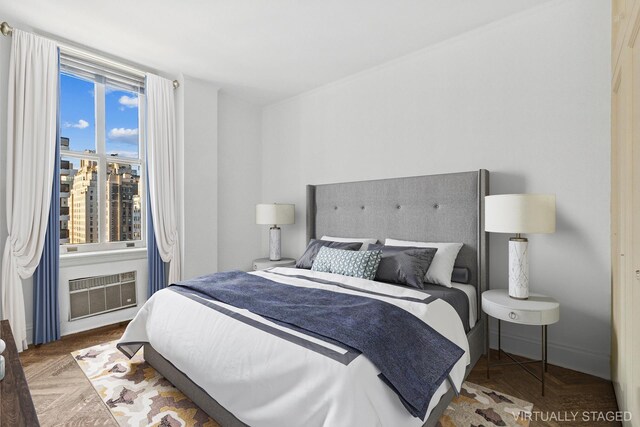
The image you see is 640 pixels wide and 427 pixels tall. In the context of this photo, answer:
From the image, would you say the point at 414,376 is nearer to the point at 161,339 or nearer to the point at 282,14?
the point at 161,339

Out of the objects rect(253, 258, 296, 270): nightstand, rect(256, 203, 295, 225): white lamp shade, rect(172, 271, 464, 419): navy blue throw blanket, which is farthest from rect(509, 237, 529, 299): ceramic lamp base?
rect(256, 203, 295, 225): white lamp shade

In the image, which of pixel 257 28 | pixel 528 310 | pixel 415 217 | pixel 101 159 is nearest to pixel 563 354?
pixel 528 310

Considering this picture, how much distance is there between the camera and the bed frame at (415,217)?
247cm

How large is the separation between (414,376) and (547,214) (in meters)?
1.52

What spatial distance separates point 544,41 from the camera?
253 centimetres

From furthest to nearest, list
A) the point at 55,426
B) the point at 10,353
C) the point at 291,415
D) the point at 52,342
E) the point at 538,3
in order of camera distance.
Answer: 1. the point at 52,342
2. the point at 538,3
3. the point at 55,426
4. the point at 10,353
5. the point at 291,415

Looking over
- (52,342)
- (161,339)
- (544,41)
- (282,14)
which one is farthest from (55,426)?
(544,41)

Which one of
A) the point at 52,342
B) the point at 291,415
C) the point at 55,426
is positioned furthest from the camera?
the point at 52,342

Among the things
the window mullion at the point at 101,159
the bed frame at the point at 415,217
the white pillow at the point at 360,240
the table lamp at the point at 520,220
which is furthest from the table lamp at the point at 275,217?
the table lamp at the point at 520,220

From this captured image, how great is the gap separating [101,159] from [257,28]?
2128 mm

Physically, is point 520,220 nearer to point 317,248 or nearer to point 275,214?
point 317,248

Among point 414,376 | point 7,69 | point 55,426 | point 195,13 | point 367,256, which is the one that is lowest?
point 55,426

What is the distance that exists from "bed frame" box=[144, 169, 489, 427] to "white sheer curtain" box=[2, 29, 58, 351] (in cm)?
135

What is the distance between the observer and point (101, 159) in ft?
11.3
